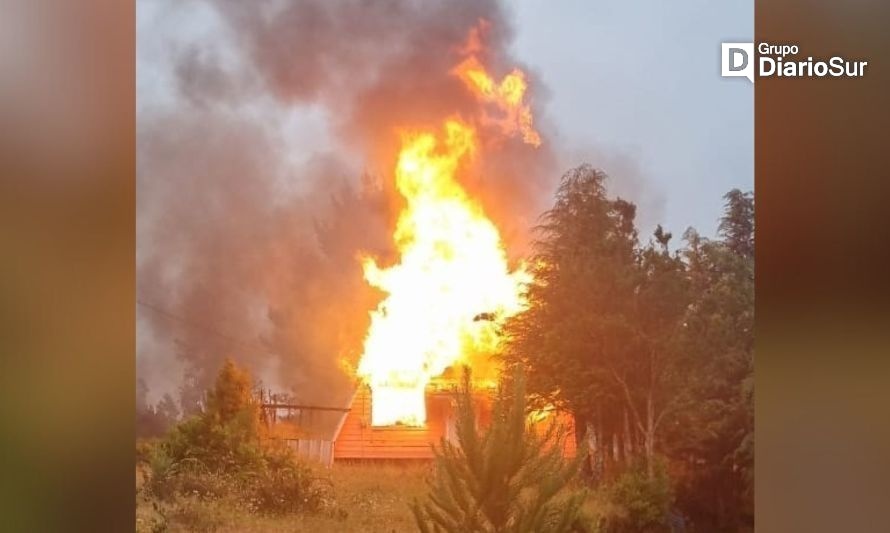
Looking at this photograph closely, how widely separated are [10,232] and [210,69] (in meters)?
1.28

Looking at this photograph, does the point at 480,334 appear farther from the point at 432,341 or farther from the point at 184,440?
the point at 184,440

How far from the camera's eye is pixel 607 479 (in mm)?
4355

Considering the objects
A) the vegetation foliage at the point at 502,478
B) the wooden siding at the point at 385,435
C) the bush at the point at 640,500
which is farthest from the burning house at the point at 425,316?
the bush at the point at 640,500

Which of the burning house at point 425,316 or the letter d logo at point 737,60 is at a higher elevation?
the letter d logo at point 737,60

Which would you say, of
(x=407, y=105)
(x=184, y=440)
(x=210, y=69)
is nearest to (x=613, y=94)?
Answer: (x=407, y=105)

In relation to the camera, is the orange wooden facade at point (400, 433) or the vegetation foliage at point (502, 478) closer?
the vegetation foliage at point (502, 478)

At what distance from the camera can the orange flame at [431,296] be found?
14.3 ft

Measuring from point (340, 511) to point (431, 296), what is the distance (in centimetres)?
124

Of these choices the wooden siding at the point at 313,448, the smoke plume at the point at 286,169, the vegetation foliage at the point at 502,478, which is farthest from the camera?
the wooden siding at the point at 313,448

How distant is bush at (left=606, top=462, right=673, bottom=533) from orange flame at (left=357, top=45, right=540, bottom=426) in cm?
100

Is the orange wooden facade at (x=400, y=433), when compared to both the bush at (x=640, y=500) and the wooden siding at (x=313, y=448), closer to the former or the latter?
the wooden siding at (x=313, y=448)

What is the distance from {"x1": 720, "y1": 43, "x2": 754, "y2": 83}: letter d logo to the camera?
4.18m

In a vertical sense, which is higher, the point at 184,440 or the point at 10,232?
the point at 10,232

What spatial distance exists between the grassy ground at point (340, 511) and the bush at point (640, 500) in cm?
104
